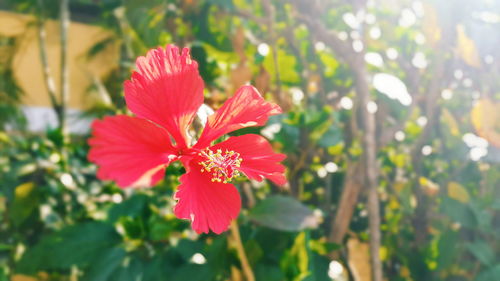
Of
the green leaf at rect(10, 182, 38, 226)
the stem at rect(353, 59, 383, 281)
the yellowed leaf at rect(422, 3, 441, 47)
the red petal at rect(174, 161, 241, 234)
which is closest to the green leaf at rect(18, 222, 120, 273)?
the green leaf at rect(10, 182, 38, 226)

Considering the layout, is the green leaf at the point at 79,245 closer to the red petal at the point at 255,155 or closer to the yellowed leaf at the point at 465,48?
the red petal at the point at 255,155

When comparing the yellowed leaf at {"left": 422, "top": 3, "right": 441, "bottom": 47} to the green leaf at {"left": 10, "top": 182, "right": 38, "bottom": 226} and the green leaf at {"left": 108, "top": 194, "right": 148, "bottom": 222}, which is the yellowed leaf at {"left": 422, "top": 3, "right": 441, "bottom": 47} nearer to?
the green leaf at {"left": 108, "top": 194, "right": 148, "bottom": 222}

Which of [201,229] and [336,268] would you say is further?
[336,268]

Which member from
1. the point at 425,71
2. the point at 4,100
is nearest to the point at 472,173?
the point at 425,71

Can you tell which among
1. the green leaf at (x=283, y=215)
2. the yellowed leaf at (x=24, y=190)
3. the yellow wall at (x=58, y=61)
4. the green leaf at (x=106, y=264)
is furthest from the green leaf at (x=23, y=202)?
the yellow wall at (x=58, y=61)

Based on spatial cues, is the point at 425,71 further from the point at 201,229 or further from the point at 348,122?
the point at 201,229

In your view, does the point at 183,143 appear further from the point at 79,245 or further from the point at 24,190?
the point at 24,190
